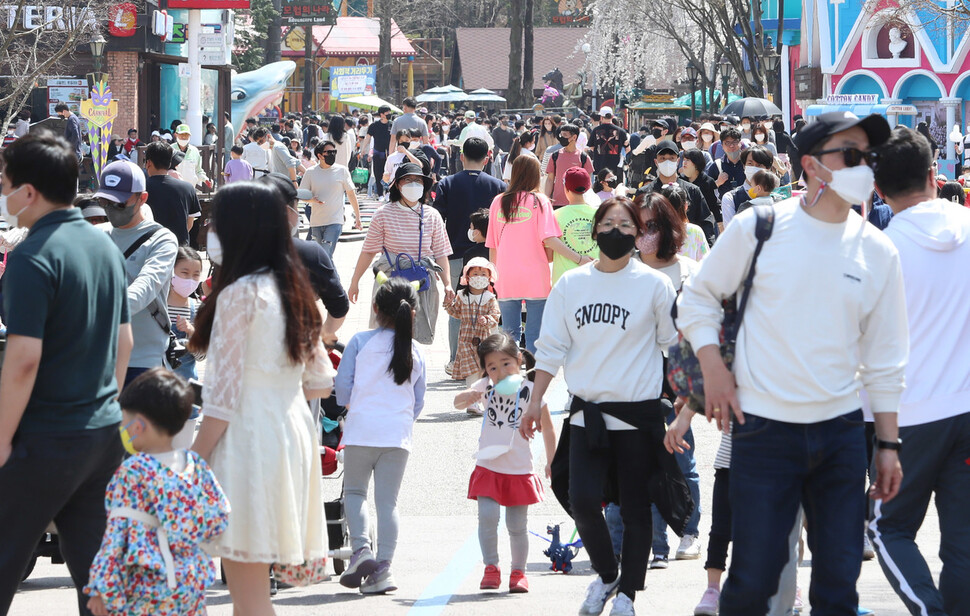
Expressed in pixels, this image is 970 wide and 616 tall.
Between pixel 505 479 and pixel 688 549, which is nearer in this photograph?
pixel 505 479

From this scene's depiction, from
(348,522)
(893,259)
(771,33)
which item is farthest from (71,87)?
(893,259)

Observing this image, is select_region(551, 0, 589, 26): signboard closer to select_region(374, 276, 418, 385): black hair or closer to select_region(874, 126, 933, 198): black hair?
select_region(374, 276, 418, 385): black hair

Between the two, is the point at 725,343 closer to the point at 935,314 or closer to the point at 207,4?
the point at 935,314

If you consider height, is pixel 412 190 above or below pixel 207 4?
below

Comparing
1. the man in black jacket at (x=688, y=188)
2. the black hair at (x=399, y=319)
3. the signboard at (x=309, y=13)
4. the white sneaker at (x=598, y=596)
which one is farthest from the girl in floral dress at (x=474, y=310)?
the signboard at (x=309, y=13)

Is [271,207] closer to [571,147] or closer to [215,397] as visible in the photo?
[215,397]

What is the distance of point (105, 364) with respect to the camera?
454 cm

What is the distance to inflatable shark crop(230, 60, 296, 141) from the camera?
3897 centimetres

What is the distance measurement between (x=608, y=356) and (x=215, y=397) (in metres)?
1.73

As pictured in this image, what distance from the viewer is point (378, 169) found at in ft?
93.1

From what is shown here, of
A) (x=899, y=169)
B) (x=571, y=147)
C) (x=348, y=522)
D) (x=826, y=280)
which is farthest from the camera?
(x=571, y=147)

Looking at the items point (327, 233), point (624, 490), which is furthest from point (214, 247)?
point (327, 233)

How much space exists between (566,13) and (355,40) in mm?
15212

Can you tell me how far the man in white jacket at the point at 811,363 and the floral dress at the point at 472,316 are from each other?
6.12 metres
